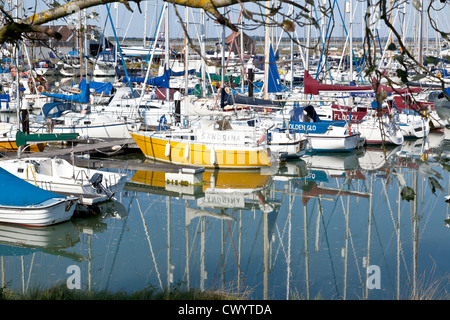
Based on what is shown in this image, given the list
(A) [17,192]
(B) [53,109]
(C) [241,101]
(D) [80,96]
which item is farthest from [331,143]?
(A) [17,192]

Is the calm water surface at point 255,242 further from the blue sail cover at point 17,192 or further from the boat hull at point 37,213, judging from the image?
the blue sail cover at point 17,192

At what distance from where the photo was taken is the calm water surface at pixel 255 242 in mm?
10625

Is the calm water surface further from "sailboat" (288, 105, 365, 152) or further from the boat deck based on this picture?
"sailboat" (288, 105, 365, 152)

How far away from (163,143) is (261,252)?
9.75 meters

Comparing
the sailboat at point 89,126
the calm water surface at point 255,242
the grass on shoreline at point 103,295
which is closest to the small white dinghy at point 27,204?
the calm water surface at point 255,242

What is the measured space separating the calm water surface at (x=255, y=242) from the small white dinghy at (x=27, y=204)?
10.3 inches

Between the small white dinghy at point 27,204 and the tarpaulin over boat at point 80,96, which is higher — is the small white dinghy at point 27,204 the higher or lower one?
the lower one

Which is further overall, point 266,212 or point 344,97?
point 344,97

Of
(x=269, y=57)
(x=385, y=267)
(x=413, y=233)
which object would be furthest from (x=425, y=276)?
(x=269, y=57)

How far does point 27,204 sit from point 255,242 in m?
5.02

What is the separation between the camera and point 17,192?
535 inches

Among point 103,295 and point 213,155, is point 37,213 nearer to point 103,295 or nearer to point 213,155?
point 103,295

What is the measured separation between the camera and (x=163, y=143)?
70.6ft

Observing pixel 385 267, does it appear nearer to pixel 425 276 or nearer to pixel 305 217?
pixel 425 276
